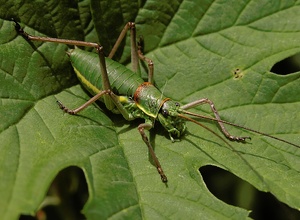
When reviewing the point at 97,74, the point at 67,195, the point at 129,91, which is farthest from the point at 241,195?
the point at 97,74

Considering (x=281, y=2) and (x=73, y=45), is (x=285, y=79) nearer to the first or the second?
(x=281, y=2)

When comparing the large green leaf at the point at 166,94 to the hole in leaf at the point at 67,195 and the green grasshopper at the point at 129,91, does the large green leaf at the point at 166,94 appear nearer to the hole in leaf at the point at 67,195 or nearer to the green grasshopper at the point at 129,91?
the green grasshopper at the point at 129,91

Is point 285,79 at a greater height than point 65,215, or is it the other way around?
point 285,79

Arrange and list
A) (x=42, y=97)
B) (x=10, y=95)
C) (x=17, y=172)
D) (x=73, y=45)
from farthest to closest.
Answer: (x=73, y=45), (x=42, y=97), (x=10, y=95), (x=17, y=172)

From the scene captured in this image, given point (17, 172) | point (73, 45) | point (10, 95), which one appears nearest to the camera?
point (17, 172)

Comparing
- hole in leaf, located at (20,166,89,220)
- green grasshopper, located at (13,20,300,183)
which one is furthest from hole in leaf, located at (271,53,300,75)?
hole in leaf, located at (20,166,89,220)

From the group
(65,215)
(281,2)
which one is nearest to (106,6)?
(281,2)

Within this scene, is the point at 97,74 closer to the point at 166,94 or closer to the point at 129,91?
the point at 129,91
